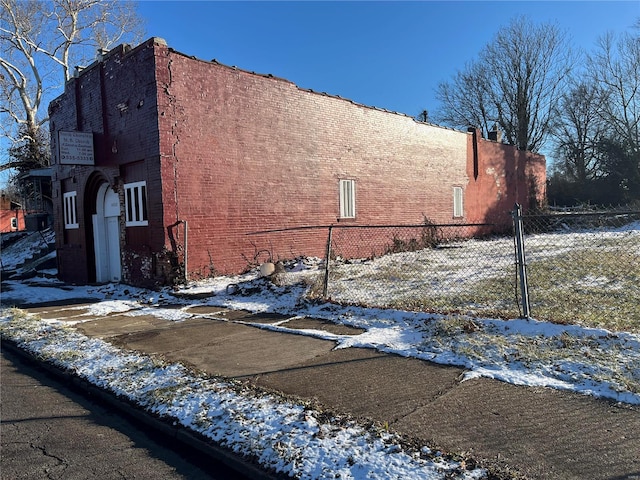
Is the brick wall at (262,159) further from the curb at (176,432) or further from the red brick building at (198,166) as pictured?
the curb at (176,432)

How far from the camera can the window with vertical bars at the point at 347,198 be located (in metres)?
16.6

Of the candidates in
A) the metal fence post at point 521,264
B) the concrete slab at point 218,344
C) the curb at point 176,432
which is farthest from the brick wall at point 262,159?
the metal fence post at point 521,264

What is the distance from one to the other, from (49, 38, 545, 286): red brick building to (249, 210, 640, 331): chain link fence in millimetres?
1313

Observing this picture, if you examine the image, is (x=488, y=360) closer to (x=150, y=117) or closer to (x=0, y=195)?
(x=150, y=117)

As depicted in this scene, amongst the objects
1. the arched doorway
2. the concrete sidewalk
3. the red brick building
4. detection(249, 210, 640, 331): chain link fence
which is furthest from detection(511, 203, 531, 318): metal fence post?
the arched doorway

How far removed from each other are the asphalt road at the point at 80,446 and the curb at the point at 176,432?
6 cm

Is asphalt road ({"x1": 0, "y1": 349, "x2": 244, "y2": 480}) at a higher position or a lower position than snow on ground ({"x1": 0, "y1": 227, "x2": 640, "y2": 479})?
lower

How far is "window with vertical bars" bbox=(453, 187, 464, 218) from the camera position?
22.3 m

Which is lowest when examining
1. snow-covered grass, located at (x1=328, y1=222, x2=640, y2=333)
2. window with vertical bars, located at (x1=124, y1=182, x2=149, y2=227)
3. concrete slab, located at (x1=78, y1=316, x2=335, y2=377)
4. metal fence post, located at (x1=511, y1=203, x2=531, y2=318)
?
concrete slab, located at (x1=78, y1=316, x2=335, y2=377)

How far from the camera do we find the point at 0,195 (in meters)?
55.2

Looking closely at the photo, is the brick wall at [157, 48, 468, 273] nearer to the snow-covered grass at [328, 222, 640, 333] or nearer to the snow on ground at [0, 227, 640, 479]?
the snow-covered grass at [328, 222, 640, 333]

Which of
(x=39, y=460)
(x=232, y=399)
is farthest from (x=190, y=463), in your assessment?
(x=39, y=460)

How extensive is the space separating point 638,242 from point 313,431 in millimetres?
14905

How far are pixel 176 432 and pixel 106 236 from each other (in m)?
12.3
